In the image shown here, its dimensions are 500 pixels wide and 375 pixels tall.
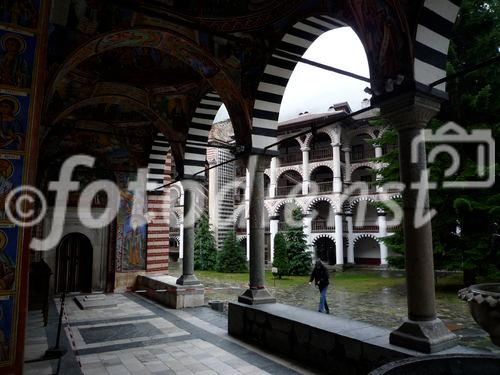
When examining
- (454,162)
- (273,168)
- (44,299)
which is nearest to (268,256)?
(273,168)

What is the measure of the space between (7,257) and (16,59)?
1.83 m

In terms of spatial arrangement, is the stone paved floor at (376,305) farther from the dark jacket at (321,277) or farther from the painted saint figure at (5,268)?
the painted saint figure at (5,268)

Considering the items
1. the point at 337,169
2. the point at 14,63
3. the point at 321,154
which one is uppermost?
the point at 321,154

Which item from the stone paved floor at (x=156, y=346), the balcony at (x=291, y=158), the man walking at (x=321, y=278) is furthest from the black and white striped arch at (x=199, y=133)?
the balcony at (x=291, y=158)

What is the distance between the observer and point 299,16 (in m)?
5.83

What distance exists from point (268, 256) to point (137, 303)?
1939cm

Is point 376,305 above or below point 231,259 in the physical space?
below

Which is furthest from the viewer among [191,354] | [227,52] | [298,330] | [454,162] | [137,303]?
[454,162]

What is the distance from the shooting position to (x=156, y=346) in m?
6.09

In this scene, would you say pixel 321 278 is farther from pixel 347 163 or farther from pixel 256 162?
pixel 347 163

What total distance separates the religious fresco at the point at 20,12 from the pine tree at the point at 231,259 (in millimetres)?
21919

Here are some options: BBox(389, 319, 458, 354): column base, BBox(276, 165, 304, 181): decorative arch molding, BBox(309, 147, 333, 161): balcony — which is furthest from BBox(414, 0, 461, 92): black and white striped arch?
BBox(276, 165, 304, 181): decorative arch molding

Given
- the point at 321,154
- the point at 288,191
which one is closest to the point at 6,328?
the point at 321,154

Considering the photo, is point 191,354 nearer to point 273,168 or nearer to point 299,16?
point 299,16
